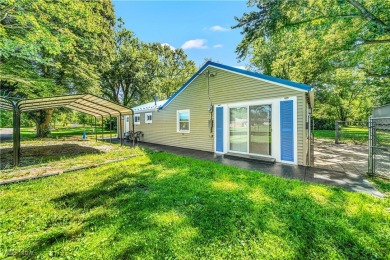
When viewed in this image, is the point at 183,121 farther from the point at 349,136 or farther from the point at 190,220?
the point at 349,136

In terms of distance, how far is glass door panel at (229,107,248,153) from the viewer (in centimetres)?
721

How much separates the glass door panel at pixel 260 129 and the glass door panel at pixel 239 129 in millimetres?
231

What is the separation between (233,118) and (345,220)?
544 cm

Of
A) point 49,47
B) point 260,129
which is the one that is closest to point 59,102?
point 49,47

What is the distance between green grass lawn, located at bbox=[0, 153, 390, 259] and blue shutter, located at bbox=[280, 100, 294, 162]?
6.52ft

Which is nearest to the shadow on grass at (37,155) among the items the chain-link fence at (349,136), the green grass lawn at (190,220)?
the green grass lawn at (190,220)

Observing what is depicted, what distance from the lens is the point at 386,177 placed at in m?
4.59

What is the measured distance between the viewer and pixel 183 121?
9977 millimetres

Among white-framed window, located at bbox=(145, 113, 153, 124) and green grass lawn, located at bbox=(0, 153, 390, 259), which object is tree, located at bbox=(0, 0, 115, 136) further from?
green grass lawn, located at bbox=(0, 153, 390, 259)

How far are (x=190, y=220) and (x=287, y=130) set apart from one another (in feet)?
16.1

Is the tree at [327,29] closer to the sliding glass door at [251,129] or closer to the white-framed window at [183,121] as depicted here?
the sliding glass door at [251,129]

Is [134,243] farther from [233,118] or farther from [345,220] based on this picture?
[233,118]

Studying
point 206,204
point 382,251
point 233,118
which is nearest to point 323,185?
point 382,251

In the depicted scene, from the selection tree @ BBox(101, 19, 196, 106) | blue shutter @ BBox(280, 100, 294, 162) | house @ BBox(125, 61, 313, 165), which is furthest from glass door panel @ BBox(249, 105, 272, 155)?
tree @ BBox(101, 19, 196, 106)
